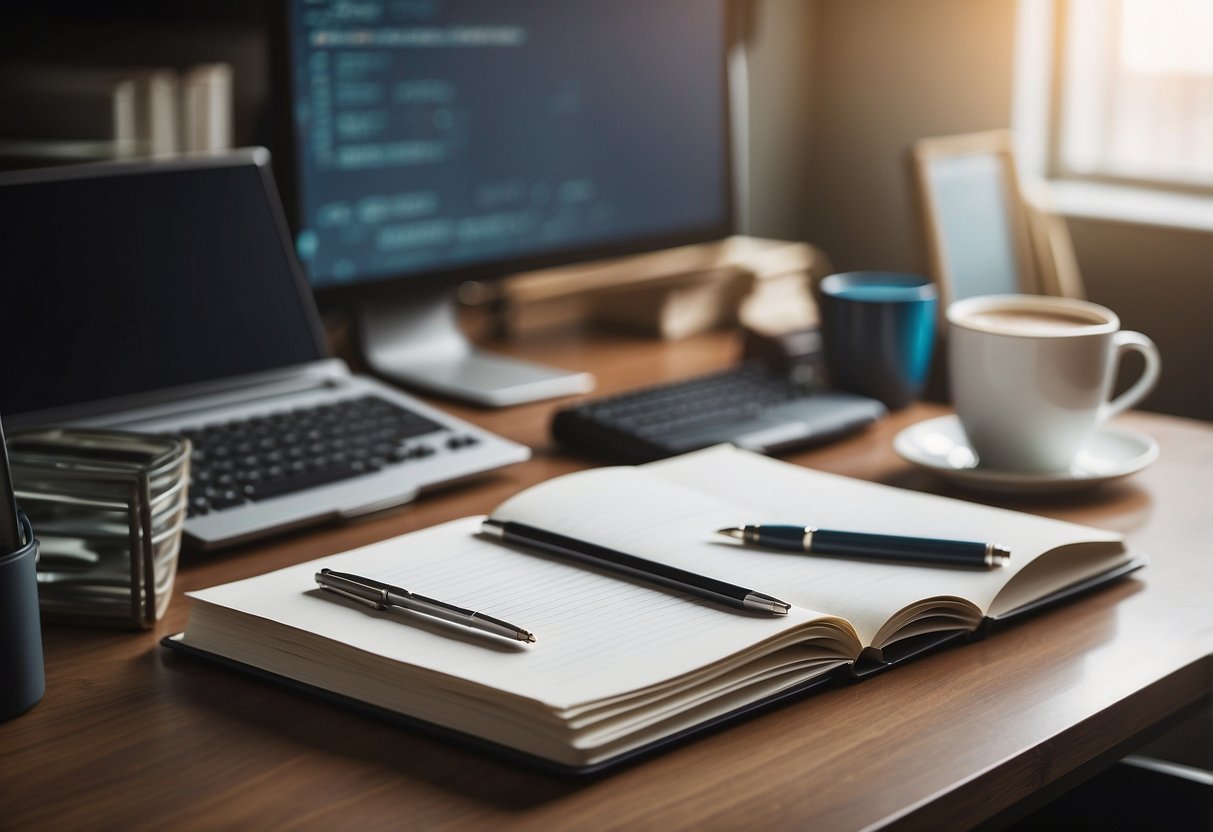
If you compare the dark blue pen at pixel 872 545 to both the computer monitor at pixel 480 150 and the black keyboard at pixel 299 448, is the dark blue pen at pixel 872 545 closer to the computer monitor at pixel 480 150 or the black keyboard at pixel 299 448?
the black keyboard at pixel 299 448

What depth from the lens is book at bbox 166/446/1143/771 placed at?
0.59 m

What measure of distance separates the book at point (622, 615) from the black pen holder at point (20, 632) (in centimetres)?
9

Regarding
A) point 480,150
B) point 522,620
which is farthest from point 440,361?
point 522,620

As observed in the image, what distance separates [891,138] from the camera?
8.04 feet

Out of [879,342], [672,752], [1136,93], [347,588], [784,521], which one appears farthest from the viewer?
[1136,93]

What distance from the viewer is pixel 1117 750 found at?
675 mm

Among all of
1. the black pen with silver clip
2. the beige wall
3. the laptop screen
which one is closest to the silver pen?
the black pen with silver clip

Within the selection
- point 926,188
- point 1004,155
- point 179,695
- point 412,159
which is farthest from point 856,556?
point 1004,155

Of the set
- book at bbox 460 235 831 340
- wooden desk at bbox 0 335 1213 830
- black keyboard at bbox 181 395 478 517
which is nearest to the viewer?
wooden desk at bbox 0 335 1213 830

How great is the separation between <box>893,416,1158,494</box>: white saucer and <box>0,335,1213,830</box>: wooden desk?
6.5 inches

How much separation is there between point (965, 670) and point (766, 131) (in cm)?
190

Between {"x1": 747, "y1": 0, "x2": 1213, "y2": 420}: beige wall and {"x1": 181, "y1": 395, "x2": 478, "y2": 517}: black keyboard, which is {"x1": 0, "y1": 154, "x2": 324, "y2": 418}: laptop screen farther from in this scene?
{"x1": 747, "y1": 0, "x2": 1213, "y2": 420}: beige wall

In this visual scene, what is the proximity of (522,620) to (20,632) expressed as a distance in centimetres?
25

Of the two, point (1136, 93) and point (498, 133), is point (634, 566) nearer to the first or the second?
point (498, 133)
